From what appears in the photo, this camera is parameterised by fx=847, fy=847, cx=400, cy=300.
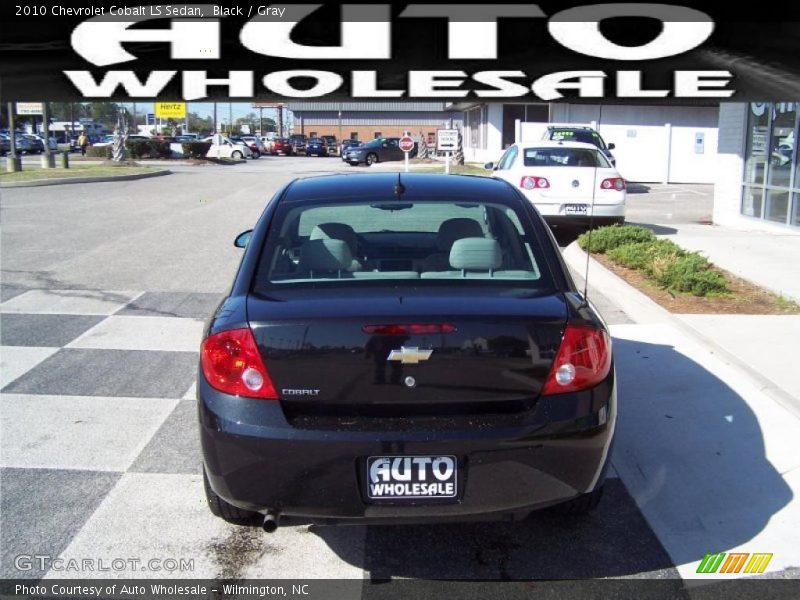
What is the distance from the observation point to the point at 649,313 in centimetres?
792

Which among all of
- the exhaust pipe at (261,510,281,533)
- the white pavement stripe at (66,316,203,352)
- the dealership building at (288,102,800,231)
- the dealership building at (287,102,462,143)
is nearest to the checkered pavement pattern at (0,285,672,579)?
the exhaust pipe at (261,510,281,533)

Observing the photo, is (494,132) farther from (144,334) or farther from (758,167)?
(144,334)

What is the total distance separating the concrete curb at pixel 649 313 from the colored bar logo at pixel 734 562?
1.82 meters

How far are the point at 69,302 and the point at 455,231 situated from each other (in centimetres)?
549

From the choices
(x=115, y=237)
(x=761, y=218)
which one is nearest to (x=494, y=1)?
(x=761, y=218)

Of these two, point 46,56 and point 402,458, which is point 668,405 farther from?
point 46,56

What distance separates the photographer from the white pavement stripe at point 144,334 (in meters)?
6.93

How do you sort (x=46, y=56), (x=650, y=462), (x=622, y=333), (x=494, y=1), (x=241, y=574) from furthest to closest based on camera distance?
(x=46, y=56)
(x=494, y=1)
(x=622, y=333)
(x=650, y=462)
(x=241, y=574)

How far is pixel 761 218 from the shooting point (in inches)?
555

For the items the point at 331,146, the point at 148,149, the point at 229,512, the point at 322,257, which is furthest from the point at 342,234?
the point at 331,146

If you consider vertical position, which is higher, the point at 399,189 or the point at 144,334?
the point at 399,189

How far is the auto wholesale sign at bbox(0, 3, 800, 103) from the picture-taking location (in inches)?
627

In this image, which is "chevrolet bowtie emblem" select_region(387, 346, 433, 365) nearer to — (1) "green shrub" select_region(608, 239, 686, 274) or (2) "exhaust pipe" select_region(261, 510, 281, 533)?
(2) "exhaust pipe" select_region(261, 510, 281, 533)

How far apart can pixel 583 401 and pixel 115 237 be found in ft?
35.9
